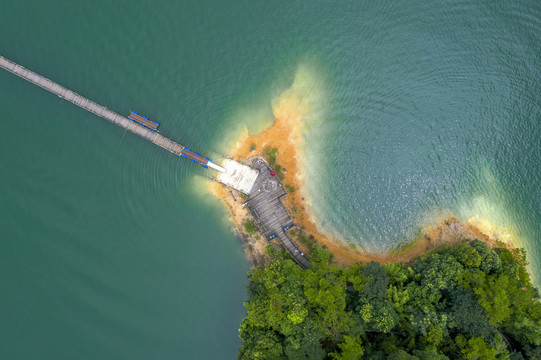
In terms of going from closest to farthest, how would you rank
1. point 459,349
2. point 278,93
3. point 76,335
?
1. point 459,349
2. point 76,335
3. point 278,93

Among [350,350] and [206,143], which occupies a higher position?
[206,143]

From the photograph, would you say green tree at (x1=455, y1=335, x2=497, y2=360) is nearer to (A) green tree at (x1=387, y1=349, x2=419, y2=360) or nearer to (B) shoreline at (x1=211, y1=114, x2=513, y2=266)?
(A) green tree at (x1=387, y1=349, x2=419, y2=360)

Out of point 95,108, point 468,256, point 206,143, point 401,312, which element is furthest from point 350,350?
point 95,108

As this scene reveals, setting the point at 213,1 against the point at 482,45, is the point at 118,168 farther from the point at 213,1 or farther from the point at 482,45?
the point at 482,45

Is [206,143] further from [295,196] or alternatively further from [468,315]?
[468,315]

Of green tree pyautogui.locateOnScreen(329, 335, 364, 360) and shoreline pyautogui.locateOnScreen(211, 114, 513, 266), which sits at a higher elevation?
shoreline pyautogui.locateOnScreen(211, 114, 513, 266)

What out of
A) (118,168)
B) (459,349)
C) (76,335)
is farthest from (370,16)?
(76,335)

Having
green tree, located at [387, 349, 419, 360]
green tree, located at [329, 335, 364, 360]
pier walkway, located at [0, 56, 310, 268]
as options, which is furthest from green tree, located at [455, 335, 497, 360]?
pier walkway, located at [0, 56, 310, 268]
